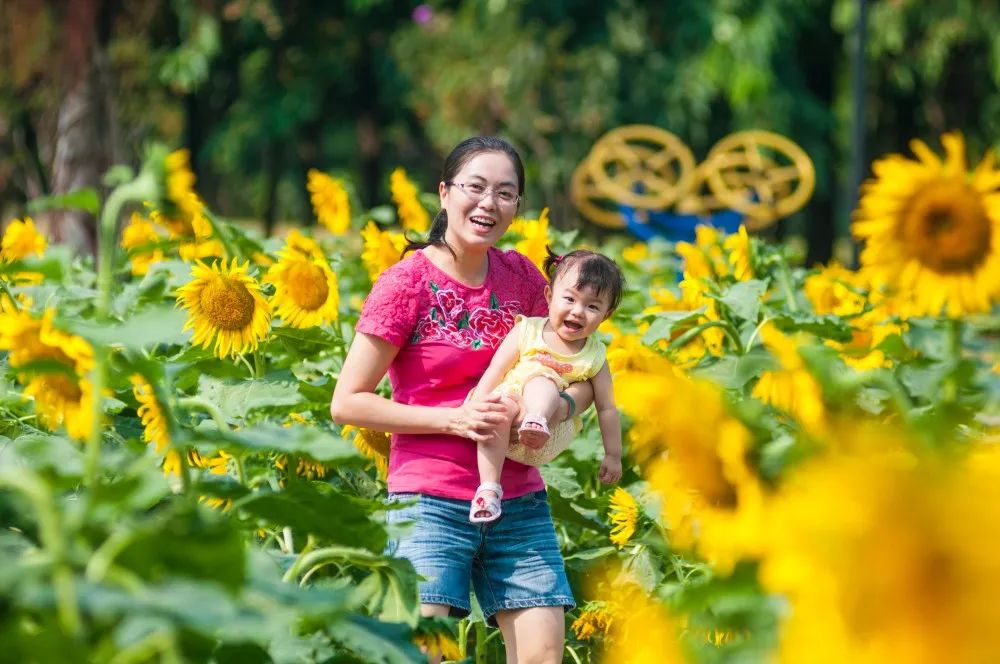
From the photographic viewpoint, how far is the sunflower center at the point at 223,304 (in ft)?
10.7

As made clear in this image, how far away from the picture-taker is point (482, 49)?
18.5 metres

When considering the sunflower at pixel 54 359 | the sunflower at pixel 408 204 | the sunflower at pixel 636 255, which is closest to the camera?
the sunflower at pixel 54 359

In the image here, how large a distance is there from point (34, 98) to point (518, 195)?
43.1ft

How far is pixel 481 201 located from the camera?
3.08m

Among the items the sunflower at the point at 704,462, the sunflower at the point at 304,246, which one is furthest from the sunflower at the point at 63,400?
the sunflower at the point at 304,246

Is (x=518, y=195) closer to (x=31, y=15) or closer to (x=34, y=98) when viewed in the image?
(x=31, y=15)

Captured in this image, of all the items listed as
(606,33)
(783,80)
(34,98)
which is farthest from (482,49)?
(34,98)

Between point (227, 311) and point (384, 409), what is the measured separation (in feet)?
1.72

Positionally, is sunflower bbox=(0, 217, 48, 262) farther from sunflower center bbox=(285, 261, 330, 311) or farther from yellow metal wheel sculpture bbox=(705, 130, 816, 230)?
yellow metal wheel sculpture bbox=(705, 130, 816, 230)

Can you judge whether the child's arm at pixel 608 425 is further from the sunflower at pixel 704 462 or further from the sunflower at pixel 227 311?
the sunflower at pixel 704 462

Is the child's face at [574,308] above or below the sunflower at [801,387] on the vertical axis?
above

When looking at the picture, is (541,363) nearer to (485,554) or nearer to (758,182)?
(485,554)

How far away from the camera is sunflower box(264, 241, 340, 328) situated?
11.9 ft

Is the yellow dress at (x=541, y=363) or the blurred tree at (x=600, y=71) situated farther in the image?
the blurred tree at (x=600, y=71)
